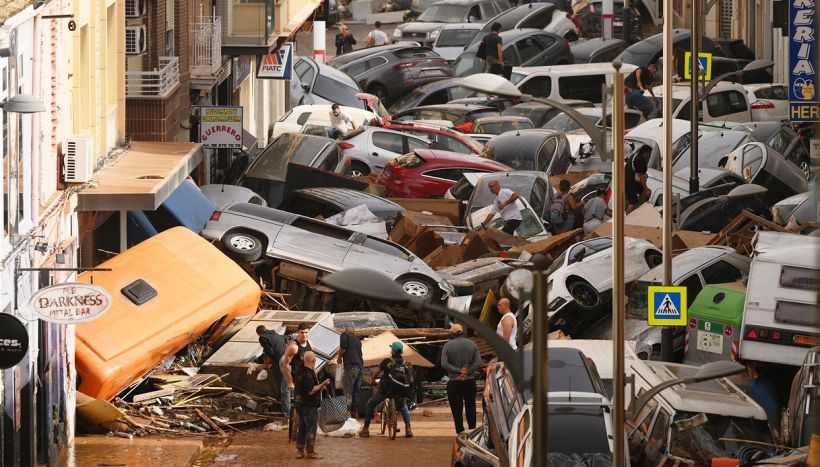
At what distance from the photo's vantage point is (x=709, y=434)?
1684 cm

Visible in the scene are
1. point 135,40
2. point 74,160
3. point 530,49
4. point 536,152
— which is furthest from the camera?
point 530,49

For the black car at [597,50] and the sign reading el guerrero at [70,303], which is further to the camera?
the black car at [597,50]

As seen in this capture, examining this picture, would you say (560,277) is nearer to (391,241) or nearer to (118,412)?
(391,241)

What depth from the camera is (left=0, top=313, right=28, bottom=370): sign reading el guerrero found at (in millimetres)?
15484

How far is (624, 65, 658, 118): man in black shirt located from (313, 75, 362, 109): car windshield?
6.56 metres

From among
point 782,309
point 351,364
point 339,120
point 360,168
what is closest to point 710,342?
point 782,309

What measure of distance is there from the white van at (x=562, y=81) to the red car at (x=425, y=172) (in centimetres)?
1188

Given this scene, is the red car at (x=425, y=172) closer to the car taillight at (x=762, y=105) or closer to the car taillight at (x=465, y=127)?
the car taillight at (x=465, y=127)

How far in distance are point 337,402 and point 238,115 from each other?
37.2 ft

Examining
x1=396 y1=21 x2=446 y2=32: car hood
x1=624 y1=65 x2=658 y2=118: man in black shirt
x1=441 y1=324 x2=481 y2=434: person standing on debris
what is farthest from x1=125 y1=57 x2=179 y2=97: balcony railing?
x1=396 y1=21 x2=446 y2=32: car hood

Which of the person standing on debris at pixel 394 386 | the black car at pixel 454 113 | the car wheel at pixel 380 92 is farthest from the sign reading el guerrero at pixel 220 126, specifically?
the car wheel at pixel 380 92

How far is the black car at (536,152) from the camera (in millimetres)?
34375

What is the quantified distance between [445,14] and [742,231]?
3487 cm

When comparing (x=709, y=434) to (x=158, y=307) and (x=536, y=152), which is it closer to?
(x=158, y=307)
